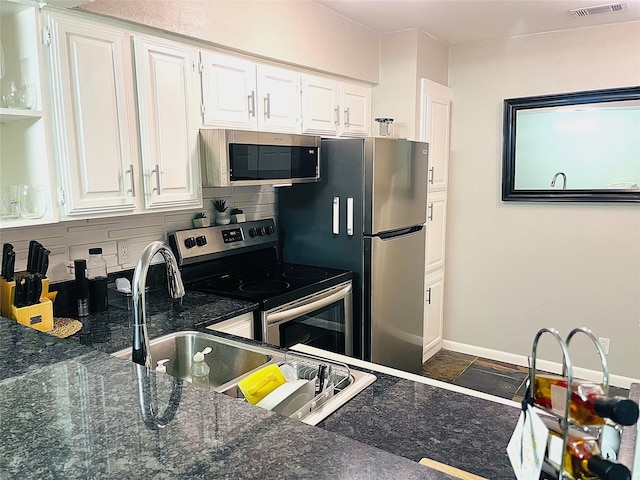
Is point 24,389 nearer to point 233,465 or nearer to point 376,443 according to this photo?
point 233,465

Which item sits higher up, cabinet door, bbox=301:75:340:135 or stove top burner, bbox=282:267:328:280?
cabinet door, bbox=301:75:340:135

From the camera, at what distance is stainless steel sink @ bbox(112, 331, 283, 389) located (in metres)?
1.69

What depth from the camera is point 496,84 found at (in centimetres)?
370

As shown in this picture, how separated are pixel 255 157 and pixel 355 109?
49.6 inches

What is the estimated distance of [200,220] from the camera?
2.70 m

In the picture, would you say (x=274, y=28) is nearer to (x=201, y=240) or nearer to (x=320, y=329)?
(x=201, y=240)

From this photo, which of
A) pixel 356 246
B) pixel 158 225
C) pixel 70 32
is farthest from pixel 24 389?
pixel 356 246

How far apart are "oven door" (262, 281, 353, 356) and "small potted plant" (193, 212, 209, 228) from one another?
0.72 metres

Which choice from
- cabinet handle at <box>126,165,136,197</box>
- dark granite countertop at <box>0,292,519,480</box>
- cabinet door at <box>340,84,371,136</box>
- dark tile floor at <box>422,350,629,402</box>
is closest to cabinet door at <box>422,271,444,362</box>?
dark tile floor at <box>422,350,629,402</box>

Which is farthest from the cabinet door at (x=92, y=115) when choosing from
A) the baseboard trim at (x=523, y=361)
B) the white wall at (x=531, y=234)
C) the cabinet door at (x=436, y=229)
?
the baseboard trim at (x=523, y=361)

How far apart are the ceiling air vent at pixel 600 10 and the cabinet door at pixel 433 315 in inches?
78.7

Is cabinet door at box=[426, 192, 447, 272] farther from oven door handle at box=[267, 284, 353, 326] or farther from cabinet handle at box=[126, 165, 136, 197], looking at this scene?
cabinet handle at box=[126, 165, 136, 197]

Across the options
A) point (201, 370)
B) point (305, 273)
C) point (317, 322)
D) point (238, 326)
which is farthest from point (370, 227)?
point (201, 370)

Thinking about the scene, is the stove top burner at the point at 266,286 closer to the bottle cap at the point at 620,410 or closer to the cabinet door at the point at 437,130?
the cabinet door at the point at 437,130
